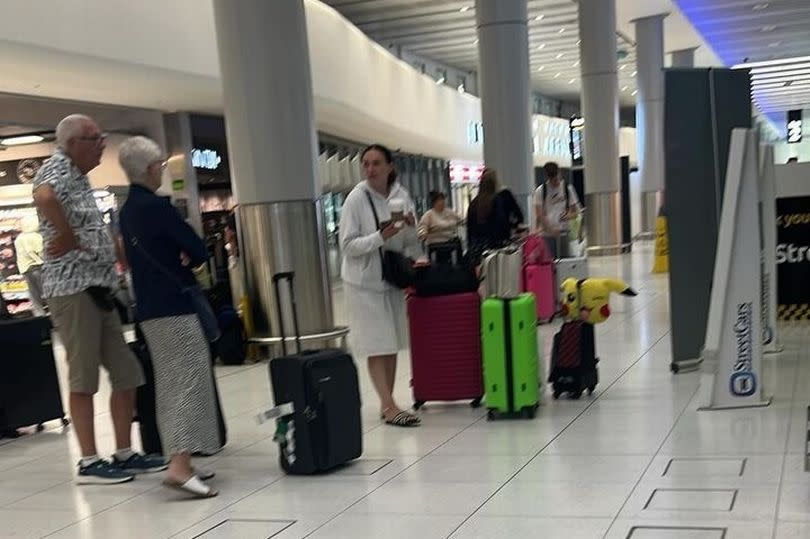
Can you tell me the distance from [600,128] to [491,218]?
1392 cm

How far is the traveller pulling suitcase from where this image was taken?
13.6ft

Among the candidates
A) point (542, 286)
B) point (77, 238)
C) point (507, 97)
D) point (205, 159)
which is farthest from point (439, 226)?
point (205, 159)

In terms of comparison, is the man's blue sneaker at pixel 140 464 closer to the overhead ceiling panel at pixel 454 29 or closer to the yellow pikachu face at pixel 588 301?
the yellow pikachu face at pixel 588 301

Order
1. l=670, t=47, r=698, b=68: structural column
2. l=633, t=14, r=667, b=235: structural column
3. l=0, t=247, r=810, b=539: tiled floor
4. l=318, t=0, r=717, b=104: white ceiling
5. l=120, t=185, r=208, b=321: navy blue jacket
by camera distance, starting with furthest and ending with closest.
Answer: l=670, t=47, r=698, b=68: structural column → l=633, t=14, r=667, b=235: structural column → l=318, t=0, r=717, b=104: white ceiling → l=120, t=185, r=208, b=321: navy blue jacket → l=0, t=247, r=810, b=539: tiled floor

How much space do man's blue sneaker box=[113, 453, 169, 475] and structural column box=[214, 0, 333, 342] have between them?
317cm

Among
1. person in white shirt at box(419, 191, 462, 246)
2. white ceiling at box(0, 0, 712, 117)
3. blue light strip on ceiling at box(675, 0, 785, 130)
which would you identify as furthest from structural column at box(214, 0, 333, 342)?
blue light strip on ceiling at box(675, 0, 785, 130)

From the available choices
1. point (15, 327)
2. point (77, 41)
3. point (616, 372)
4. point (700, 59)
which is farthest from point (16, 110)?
point (700, 59)

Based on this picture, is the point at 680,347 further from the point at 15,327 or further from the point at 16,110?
the point at 16,110

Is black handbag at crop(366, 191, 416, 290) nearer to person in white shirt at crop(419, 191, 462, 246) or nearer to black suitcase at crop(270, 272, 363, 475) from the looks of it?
black suitcase at crop(270, 272, 363, 475)

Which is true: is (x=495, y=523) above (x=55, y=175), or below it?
below

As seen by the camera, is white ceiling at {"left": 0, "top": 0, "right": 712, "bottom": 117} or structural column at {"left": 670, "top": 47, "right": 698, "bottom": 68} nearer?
white ceiling at {"left": 0, "top": 0, "right": 712, "bottom": 117}

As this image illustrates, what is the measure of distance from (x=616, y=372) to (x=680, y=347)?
0.51 meters

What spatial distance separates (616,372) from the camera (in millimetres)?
6301

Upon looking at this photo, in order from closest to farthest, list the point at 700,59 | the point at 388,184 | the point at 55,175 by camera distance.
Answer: the point at 55,175
the point at 388,184
the point at 700,59
